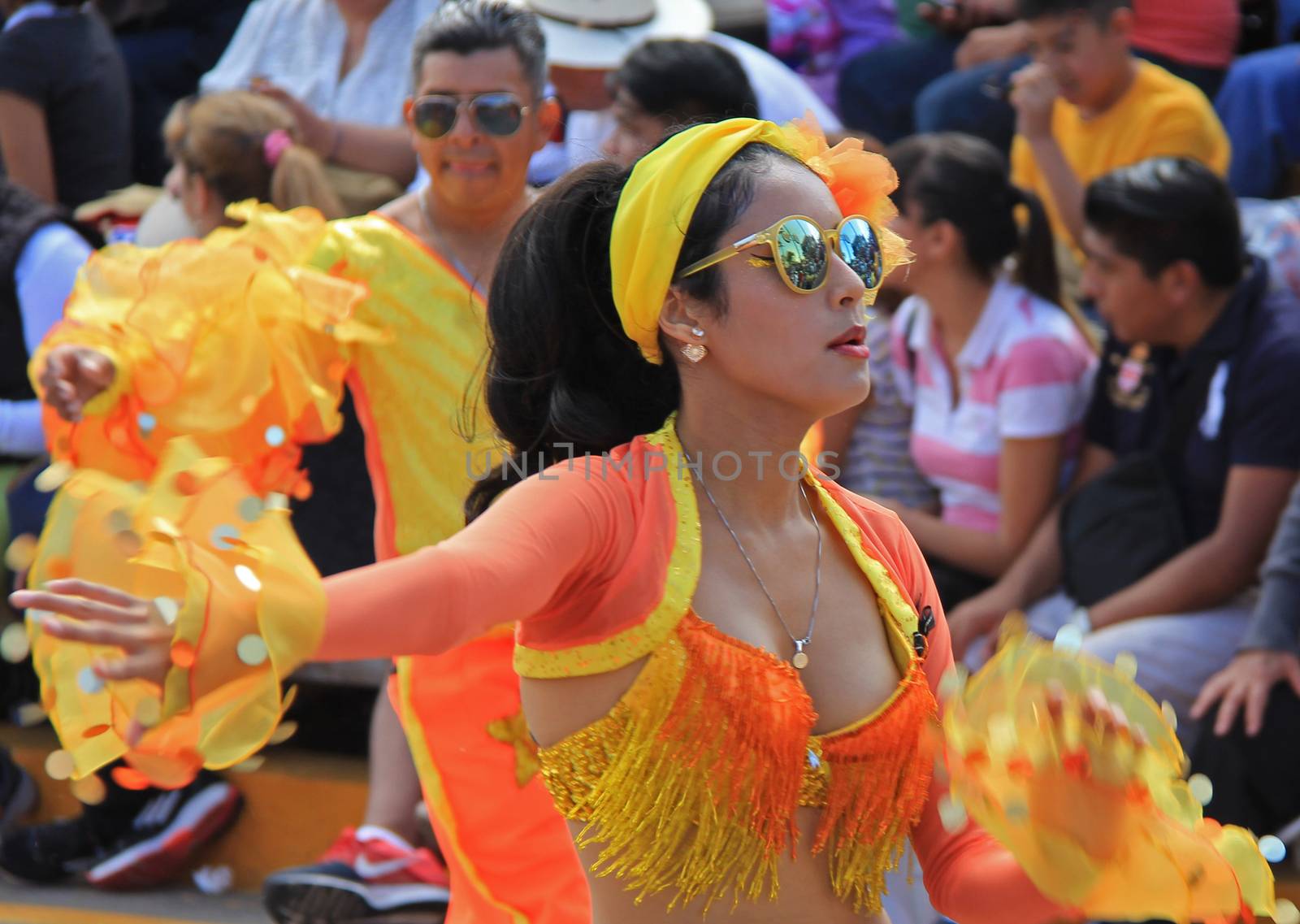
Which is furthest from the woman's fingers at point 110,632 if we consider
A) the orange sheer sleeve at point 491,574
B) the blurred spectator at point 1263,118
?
the blurred spectator at point 1263,118

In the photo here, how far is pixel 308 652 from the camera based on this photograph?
1615 mm

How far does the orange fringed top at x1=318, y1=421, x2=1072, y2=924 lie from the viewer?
1965mm

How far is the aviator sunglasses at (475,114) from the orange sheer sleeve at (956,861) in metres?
1.60

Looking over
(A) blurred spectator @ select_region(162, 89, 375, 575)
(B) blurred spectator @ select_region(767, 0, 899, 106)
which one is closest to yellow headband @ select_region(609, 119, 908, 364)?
(A) blurred spectator @ select_region(162, 89, 375, 575)

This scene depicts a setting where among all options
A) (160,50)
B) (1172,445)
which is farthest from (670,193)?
(160,50)

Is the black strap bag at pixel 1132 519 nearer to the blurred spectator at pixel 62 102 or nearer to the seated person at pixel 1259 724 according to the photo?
the seated person at pixel 1259 724

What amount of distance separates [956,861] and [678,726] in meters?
0.43

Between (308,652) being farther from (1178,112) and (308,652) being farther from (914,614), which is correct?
(1178,112)

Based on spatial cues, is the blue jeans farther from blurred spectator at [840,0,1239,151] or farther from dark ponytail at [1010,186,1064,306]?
dark ponytail at [1010,186,1064,306]

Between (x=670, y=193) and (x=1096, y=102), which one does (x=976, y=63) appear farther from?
(x=670, y=193)

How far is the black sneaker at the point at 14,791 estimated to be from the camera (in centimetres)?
495

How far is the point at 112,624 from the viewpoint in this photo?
156 centimetres

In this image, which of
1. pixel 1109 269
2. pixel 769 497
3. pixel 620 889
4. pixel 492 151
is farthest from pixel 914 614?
pixel 1109 269

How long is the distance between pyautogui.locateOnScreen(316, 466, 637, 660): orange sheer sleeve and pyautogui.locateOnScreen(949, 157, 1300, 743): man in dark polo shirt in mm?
2295
